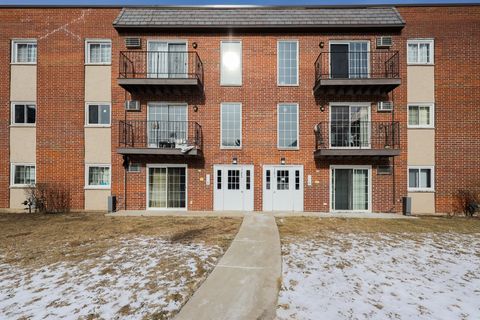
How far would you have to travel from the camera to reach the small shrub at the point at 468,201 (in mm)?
11406

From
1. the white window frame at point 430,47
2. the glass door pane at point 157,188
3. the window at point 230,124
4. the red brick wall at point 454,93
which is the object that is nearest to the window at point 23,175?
the glass door pane at point 157,188

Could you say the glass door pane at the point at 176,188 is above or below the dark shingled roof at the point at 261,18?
below

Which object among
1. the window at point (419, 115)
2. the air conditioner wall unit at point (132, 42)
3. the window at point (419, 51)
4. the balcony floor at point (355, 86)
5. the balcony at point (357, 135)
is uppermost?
the air conditioner wall unit at point (132, 42)

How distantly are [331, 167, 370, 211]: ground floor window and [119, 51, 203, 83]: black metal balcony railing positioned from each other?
8488 mm

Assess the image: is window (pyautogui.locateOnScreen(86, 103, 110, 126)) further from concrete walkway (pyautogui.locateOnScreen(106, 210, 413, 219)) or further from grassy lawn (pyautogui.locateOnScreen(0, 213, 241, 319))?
grassy lawn (pyautogui.locateOnScreen(0, 213, 241, 319))

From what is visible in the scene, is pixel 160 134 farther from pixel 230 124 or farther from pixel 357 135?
pixel 357 135

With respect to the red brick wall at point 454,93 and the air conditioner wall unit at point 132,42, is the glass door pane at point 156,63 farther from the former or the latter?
the red brick wall at point 454,93

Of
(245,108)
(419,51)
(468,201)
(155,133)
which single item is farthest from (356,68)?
(155,133)

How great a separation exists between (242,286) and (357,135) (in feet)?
32.9

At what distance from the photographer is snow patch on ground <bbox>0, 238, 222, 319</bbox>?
12.3ft

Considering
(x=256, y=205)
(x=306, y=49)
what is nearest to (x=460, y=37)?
(x=306, y=49)

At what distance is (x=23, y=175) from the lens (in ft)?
40.7

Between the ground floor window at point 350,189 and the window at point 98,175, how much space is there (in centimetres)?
1146

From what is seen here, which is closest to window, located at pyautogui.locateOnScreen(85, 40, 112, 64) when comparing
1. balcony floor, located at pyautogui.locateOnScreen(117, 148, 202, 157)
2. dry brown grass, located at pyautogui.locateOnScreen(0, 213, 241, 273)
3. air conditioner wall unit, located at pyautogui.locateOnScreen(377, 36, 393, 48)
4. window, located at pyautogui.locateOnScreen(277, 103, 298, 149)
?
balcony floor, located at pyautogui.locateOnScreen(117, 148, 202, 157)
